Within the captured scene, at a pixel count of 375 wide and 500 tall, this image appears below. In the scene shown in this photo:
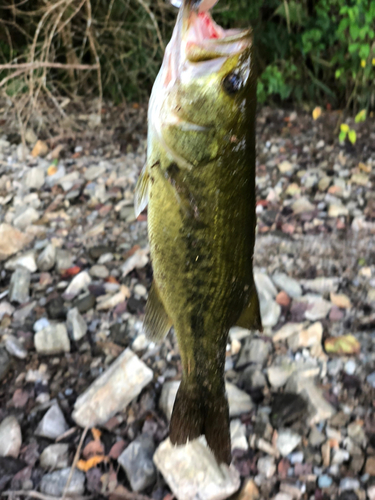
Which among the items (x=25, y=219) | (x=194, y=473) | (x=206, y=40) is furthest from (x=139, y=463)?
(x=25, y=219)

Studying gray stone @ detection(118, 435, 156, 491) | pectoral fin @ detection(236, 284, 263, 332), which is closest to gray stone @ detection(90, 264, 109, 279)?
gray stone @ detection(118, 435, 156, 491)

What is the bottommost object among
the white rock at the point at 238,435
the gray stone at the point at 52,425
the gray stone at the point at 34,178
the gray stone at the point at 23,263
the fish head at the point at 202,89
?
the white rock at the point at 238,435

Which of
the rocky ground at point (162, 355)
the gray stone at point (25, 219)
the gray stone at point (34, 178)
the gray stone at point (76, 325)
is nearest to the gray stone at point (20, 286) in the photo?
the rocky ground at point (162, 355)

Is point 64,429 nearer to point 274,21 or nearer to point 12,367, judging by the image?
point 12,367

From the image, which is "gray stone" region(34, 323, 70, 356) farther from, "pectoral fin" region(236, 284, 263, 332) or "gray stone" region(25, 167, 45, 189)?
"gray stone" region(25, 167, 45, 189)

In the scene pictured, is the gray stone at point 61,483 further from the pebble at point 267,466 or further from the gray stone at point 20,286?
the gray stone at point 20,286

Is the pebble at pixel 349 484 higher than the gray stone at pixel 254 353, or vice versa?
the gray stone at pixel 254 353
